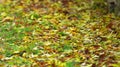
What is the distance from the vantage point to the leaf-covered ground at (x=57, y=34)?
681 centimetres

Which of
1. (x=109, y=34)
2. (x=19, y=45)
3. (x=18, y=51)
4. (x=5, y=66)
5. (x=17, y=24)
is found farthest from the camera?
(x=17, y=24)

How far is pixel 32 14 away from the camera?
1013 centimetres

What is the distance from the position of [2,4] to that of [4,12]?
1.04 m

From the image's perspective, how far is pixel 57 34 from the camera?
858 cm

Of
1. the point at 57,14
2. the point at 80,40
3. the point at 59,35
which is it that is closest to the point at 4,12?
the point at 57,14

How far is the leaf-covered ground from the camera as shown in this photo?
22.4 ft

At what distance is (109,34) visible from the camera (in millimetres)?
8523

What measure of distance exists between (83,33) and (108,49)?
144 centimetres

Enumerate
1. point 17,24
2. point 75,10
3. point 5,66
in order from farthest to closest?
point 75,10 → point 17,24 → point 5,66

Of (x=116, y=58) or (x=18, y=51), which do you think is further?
(x=18, y=51)

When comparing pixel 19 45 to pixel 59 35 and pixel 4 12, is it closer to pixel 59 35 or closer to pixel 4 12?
pixel 59 35

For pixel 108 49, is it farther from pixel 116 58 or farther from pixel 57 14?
pixel 57 14

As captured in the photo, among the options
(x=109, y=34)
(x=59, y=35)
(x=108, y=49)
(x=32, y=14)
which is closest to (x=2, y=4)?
(x=32, y=14)

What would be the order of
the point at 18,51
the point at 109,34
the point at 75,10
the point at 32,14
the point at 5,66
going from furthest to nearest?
the point at 75,10
the point at 32,14
the point at 109,34
the point at 18,51
the point at 5,66
